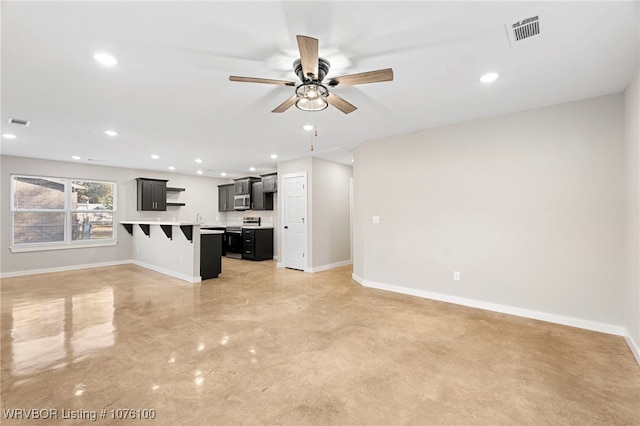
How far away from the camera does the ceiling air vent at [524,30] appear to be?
1.96m

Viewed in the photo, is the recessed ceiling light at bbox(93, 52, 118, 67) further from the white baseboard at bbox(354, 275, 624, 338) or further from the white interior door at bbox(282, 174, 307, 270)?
the white baseboard at bbox(354, 275, 624, 338)

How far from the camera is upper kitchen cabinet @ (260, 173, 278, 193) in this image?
7.96m

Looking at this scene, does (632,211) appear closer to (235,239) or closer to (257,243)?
(257,243)

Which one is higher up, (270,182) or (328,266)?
(270,182)

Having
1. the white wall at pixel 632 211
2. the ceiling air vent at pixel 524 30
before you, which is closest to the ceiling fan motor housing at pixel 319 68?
the ceiling air vent at pixel 524 30

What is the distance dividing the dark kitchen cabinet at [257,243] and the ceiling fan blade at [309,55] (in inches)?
238

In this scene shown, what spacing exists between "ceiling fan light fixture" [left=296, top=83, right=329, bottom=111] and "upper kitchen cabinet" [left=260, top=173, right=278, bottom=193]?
17.9 ft

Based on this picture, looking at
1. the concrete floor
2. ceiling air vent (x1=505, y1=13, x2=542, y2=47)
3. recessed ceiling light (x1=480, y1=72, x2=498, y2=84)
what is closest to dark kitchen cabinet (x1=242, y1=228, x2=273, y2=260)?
the concrete floor

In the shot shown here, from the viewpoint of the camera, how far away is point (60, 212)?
6.75m

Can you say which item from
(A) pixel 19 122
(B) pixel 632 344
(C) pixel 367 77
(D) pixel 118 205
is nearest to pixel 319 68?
(C) pixel 367 77

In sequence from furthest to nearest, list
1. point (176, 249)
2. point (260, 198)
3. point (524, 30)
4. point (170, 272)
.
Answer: point (260, 198)
point (170, 272)
point (176, 249)
point (524, 30)

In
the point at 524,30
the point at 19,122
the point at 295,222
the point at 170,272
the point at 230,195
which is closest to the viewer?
the point at 524,30

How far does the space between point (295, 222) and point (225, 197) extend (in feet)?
12.7

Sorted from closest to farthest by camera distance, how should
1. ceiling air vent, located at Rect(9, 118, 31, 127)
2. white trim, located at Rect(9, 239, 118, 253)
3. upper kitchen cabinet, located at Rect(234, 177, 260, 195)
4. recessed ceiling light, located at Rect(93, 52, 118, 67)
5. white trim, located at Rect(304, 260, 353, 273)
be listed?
recessed ceiling light, located at Rect(93, 52, 118, 67), ceiling air vent, located at Rect(9, 118, 31, 127), white trim, located at Rect(9, 239, 118, 253), white trim, located at Rect(304, 260, 353, 273), upper kitchen cabinet, located at Rect(234, 177, 260, 195)
